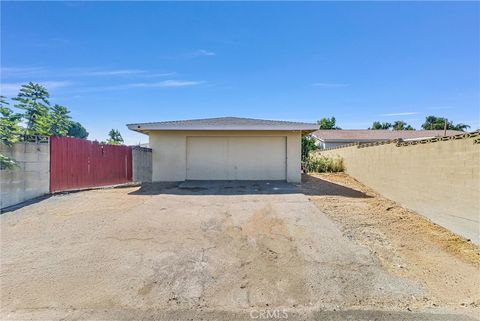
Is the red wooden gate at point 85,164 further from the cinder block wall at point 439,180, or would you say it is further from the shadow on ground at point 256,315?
the cinder block wall at point 439,180

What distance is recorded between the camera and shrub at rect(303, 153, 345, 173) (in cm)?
1463

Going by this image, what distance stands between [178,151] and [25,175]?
540 cm

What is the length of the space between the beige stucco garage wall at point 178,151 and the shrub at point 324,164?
3.75 meters

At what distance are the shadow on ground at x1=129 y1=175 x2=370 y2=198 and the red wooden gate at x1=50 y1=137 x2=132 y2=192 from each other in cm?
159

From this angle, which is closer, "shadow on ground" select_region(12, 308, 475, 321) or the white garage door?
"shadow on ground" select_region(12, 308, 475, 321)

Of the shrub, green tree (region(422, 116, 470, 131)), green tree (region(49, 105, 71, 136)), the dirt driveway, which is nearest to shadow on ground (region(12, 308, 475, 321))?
the dirt driveway

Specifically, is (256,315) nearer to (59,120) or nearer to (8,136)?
(8,136)

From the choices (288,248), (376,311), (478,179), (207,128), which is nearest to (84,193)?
(207,128)

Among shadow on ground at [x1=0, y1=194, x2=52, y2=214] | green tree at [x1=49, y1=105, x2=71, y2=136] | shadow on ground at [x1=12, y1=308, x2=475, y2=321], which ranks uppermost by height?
green tree at [x1=49, y1=105, x2=71, y2=136]

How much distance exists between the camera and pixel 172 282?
3961mm

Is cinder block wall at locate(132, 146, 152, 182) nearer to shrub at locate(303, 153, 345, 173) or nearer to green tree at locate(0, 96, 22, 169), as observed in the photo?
green tree at locate(0, 96, 22, 169)

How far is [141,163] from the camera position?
1283 centimetres

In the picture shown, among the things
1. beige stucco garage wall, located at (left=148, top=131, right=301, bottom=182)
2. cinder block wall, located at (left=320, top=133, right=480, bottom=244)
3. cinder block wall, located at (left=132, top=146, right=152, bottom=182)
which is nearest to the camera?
cinder block wall, located at (left=320, top=133, right=480, bottom=244)

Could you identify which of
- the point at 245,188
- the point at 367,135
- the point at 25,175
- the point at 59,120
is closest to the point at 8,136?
the point at 25,175
